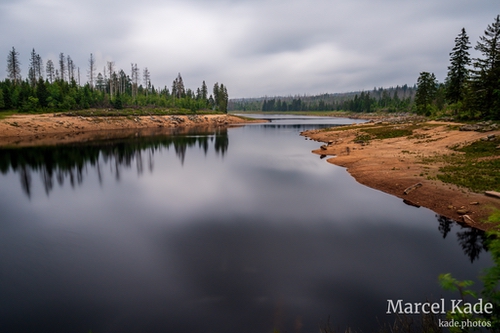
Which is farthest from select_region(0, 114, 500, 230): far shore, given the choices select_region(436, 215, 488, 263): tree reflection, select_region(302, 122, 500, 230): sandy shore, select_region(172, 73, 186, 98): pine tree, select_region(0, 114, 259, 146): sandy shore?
select_region(172, 73, 186, 98): pine tree

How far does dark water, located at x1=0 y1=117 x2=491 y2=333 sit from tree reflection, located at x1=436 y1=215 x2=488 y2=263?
9 cm

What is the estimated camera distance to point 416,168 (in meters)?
27.6

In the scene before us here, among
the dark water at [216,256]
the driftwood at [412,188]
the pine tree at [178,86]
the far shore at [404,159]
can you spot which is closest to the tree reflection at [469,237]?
the dark water at [216,256]

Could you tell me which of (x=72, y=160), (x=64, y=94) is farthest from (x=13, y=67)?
(x=72, y=160)

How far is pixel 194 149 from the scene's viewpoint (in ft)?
180

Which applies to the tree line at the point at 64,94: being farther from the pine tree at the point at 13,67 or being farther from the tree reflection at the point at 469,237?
the tree reflection at the point at 469,237

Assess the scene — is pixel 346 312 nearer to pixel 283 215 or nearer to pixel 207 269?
pixel 207 269

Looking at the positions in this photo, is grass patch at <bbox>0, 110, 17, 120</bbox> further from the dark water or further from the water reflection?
the dark water

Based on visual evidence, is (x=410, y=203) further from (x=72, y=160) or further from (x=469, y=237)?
(x=72, y=160)

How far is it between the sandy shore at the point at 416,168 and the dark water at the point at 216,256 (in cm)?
135

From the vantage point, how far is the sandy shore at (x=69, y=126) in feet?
213

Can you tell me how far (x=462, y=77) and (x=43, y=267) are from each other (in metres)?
70.6

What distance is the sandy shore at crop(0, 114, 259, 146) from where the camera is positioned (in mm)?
65000

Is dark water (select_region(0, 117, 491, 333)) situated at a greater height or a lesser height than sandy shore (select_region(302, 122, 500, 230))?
lesser
